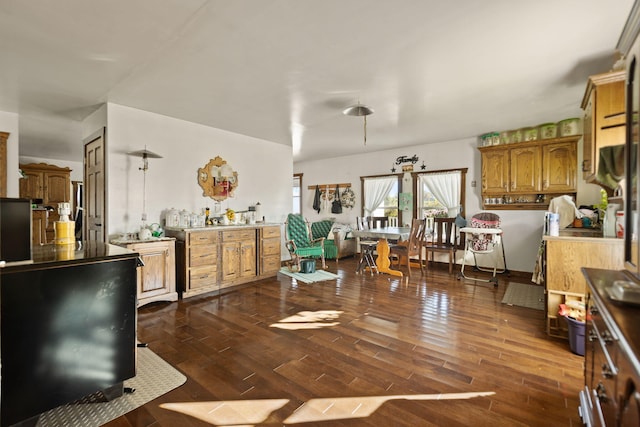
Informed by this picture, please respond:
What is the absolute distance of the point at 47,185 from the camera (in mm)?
6945

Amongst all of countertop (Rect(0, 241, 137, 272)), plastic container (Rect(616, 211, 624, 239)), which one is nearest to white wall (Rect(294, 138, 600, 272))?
plastic container (Rect(616, 211, 624, 239))

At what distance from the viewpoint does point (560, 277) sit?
8.87ft

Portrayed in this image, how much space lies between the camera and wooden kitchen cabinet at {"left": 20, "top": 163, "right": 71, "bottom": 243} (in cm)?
670

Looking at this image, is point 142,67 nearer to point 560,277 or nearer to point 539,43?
point 539,43

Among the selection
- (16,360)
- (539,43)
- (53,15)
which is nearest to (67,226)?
(16,360)

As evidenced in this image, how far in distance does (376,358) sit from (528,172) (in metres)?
4.52

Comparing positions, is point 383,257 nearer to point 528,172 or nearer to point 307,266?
point 307,266

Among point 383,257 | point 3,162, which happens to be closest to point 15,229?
point 3,162

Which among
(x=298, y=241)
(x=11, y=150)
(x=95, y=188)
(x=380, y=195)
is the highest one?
(x=11, y=150)

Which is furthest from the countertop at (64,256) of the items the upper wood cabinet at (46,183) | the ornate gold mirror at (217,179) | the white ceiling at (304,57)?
the upper wood cabinet at (46,183)

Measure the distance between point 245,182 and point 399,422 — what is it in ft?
15.2

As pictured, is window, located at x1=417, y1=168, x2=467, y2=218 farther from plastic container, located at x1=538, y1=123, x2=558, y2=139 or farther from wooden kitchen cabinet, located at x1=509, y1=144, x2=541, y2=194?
plastic container, located at x1=538, y1=123, x2=558, y2=139

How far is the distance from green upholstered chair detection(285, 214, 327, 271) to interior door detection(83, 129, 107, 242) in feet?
9.57

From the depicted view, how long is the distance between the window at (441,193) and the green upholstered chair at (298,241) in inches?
101
